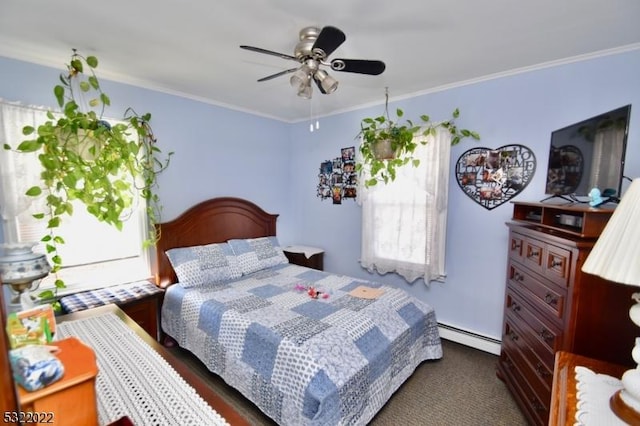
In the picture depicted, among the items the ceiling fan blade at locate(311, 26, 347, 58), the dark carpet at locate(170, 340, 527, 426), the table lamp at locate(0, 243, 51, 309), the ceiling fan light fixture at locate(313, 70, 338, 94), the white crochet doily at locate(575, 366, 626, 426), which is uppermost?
the ceiling fan blade at locate(311, 26, 347, 58)

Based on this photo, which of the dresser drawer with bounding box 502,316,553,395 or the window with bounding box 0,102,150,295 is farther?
the window with bounding box 0,102,150,295

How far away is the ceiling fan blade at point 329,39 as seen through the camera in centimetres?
131

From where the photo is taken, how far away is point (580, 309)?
1.34 metres

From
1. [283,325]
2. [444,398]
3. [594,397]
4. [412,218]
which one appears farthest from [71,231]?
[594,397]

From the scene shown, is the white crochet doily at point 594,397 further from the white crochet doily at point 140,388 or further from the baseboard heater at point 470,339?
the baseboard heater at point 470,339

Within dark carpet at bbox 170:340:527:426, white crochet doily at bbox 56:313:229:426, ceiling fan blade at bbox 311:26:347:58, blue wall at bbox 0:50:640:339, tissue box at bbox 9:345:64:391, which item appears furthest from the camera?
blue wall at bbox 0:50:640:339

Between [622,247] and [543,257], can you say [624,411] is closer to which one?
[622,247]

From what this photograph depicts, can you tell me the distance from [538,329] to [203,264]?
2574mm

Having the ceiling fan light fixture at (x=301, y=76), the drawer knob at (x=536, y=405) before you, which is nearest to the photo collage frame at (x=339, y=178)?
the ceiling fan light fixture at (x=301, y=76)

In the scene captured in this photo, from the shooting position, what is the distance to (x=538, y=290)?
167 centimetres

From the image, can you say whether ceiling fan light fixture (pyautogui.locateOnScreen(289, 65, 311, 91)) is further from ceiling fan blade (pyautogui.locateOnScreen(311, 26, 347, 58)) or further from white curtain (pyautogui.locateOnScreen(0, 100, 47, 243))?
white curtain (pyautogui.locateOnScreen(0, 100, 47, 243))

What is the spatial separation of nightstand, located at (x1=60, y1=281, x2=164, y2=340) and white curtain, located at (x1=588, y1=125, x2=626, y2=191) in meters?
3.20

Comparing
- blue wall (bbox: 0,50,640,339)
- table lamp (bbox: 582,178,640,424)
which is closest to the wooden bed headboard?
blue wall (bbox: 0,50,640,339)

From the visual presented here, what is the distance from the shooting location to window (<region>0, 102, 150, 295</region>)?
6.32 feet
